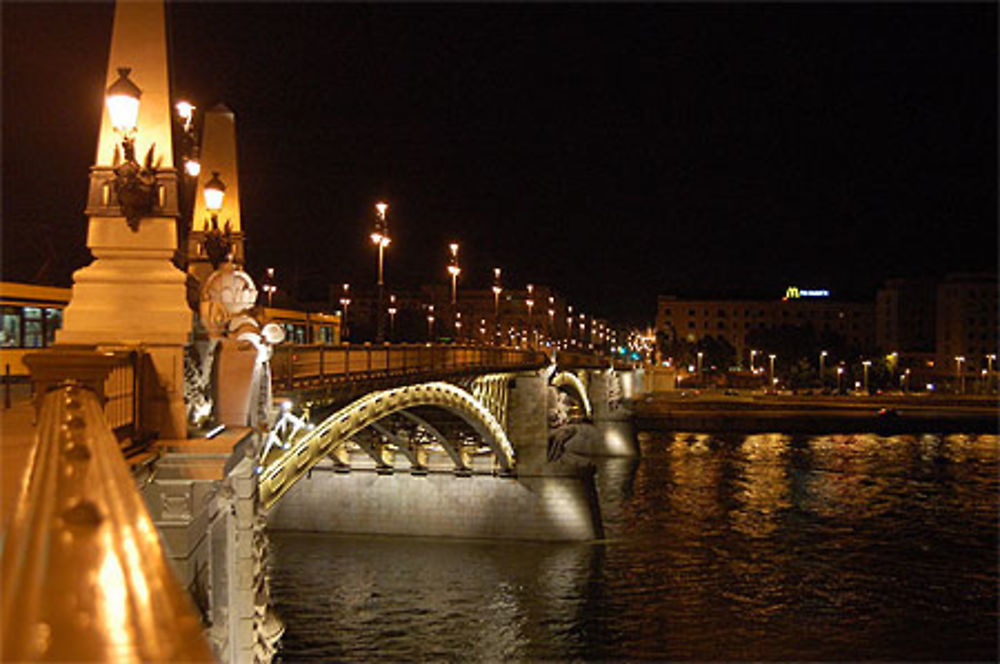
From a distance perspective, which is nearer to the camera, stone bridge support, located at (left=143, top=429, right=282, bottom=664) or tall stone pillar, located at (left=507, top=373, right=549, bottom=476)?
stone bridge support, located at (left=143, top=429, right=282, bottom=664)

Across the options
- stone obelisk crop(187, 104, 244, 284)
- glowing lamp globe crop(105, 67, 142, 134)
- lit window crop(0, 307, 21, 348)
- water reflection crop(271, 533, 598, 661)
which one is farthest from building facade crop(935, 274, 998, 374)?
glowing lamp globe crop(105, 67, 142, 134)

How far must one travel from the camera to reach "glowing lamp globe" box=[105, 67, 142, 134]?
9172 mm

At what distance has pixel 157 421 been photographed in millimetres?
8953

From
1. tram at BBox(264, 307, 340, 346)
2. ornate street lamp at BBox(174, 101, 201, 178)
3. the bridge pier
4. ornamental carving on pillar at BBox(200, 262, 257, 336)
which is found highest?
ornate street lamp at BBox(174, 101, 201, 178)

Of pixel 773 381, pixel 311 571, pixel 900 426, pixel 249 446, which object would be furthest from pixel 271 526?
pixel 773 381

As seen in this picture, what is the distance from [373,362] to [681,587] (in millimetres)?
11697

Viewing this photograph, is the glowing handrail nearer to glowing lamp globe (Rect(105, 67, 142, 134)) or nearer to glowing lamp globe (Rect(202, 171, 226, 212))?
glowing lamp globe (Rect(105, 67, 142, 134))

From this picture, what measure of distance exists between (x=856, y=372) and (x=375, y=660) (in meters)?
125

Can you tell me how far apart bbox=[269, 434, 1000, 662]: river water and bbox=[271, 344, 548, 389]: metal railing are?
5.94 metres

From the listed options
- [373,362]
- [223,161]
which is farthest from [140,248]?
[373,362]

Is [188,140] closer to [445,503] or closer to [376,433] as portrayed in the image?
[376,433]

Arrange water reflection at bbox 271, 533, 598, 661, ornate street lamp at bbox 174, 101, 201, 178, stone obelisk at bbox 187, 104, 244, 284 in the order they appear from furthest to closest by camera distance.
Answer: water reflection at bbox 271, 533, 598, 661 < stone obelisk at bbox 187, 104, 244, 284 < ornate street lamp at bbox 174, 101, 201, 178

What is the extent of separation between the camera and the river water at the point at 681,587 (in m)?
26.9

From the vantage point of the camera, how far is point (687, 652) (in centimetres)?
2614
